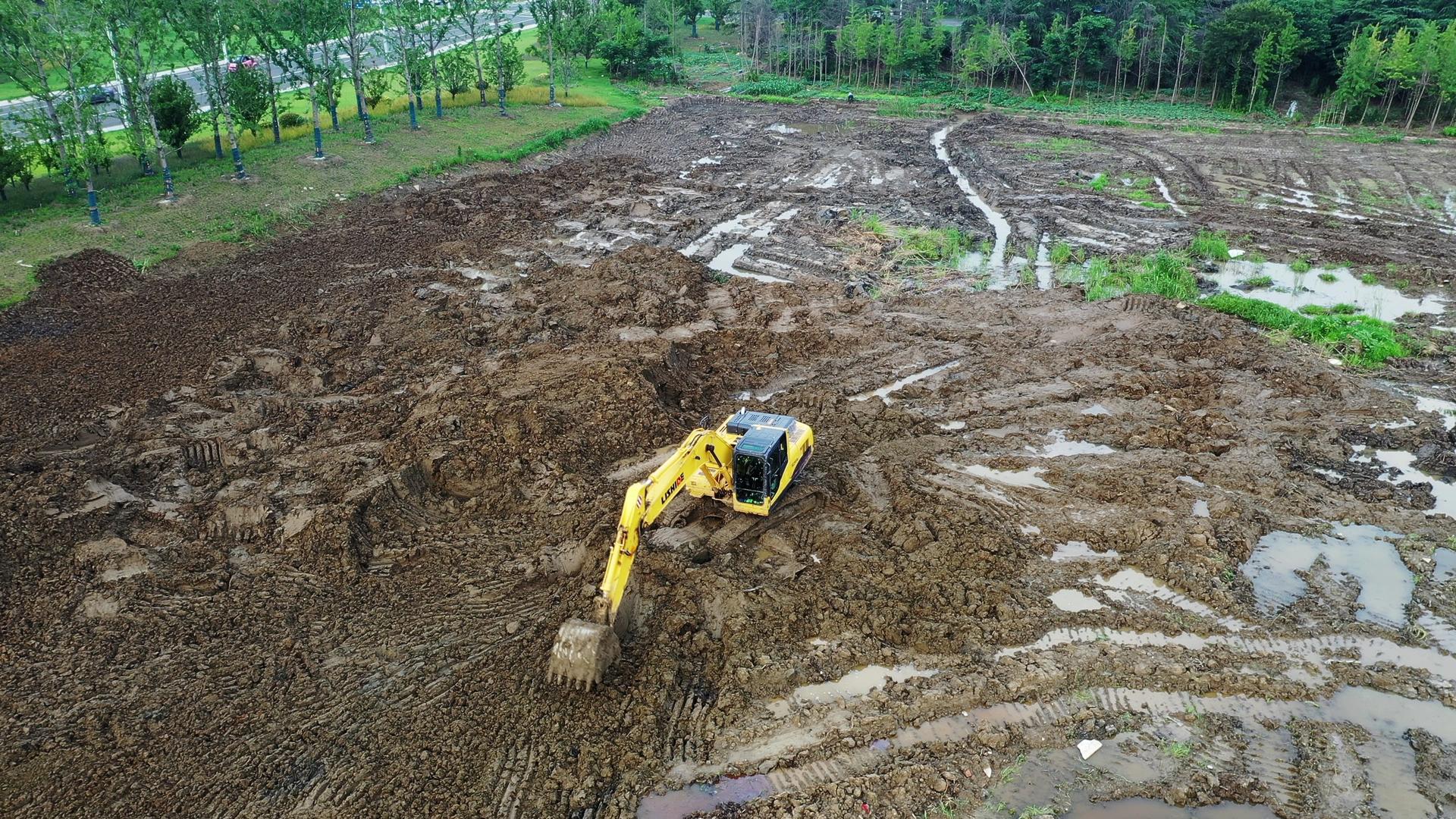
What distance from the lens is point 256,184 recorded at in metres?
29.8

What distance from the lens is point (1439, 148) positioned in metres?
38.4

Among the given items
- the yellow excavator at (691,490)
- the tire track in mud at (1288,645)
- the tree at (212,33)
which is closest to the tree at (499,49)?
the tree at (212,33)

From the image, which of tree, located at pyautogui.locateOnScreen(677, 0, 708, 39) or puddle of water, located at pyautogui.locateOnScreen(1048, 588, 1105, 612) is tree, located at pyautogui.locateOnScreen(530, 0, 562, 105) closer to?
tree, located at pyautogui.locateOnScreen(677, 0, 708, 39)

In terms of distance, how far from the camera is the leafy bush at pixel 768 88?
57.2 meters

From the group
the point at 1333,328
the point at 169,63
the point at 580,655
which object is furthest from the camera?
the point at 169,63

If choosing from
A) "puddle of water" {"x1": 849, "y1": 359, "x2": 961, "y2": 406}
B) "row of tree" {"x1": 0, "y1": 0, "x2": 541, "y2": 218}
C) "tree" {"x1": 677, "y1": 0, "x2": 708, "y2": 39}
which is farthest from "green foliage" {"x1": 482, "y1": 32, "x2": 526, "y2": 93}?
"puddle of water" {"x1": 849, "y1": 359, "x2": 961, "y2": 406}

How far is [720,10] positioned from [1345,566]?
71.1m

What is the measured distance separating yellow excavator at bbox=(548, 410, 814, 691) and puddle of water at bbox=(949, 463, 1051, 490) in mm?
2970

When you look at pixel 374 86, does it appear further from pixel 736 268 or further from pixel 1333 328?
pixel 1333 328

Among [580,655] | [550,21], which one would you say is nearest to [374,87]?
[550,21]

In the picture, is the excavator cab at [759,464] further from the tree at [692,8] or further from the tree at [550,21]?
the tree at [692,8]

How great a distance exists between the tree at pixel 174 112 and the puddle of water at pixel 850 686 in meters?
29.5

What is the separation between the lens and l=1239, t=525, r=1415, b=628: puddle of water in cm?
1292

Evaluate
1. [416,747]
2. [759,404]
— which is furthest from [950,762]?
[759,404]
